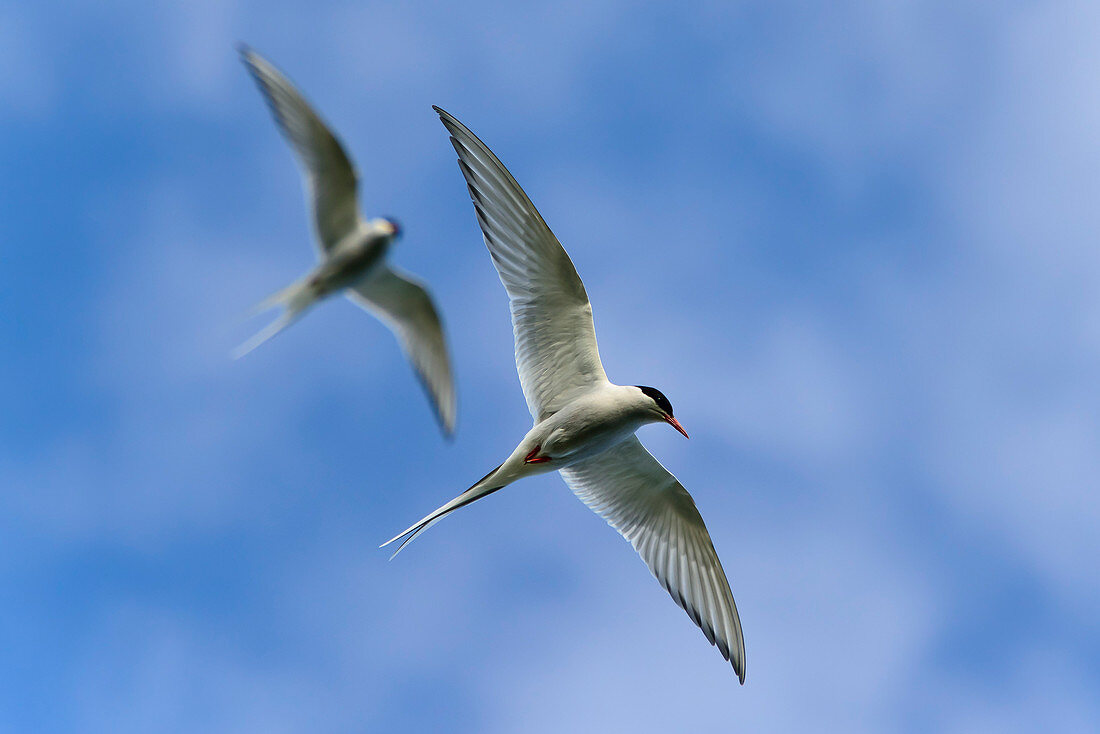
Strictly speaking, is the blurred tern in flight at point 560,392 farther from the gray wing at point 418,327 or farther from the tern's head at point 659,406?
the gray wing at point 418,327

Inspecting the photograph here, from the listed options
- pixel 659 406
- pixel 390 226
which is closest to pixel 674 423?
pixel 659 406

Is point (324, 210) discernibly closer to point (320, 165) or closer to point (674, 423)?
point (320, 165)

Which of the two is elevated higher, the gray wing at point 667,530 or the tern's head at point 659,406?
the tern's head at point 659,406

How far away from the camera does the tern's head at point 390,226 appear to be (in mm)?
7625

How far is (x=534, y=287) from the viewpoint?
341 inches

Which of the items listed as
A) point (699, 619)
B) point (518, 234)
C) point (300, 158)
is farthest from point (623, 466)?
point (300, 158)

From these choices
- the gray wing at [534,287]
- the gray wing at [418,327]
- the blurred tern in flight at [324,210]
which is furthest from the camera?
the gray wing at [418,327]

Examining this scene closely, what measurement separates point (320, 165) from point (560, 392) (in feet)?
9.84

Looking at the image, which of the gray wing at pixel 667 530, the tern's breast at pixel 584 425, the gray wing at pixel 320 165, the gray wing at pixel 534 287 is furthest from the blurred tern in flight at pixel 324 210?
the gray wing at pixel 667 530

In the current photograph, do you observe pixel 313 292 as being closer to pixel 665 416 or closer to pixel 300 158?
pixel 300 158

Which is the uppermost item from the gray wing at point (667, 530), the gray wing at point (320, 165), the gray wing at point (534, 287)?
the gray wing at point (320, 165)

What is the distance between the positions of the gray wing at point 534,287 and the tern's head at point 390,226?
3.07 ft

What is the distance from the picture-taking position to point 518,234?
8539 mm

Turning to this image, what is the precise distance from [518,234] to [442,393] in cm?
162
